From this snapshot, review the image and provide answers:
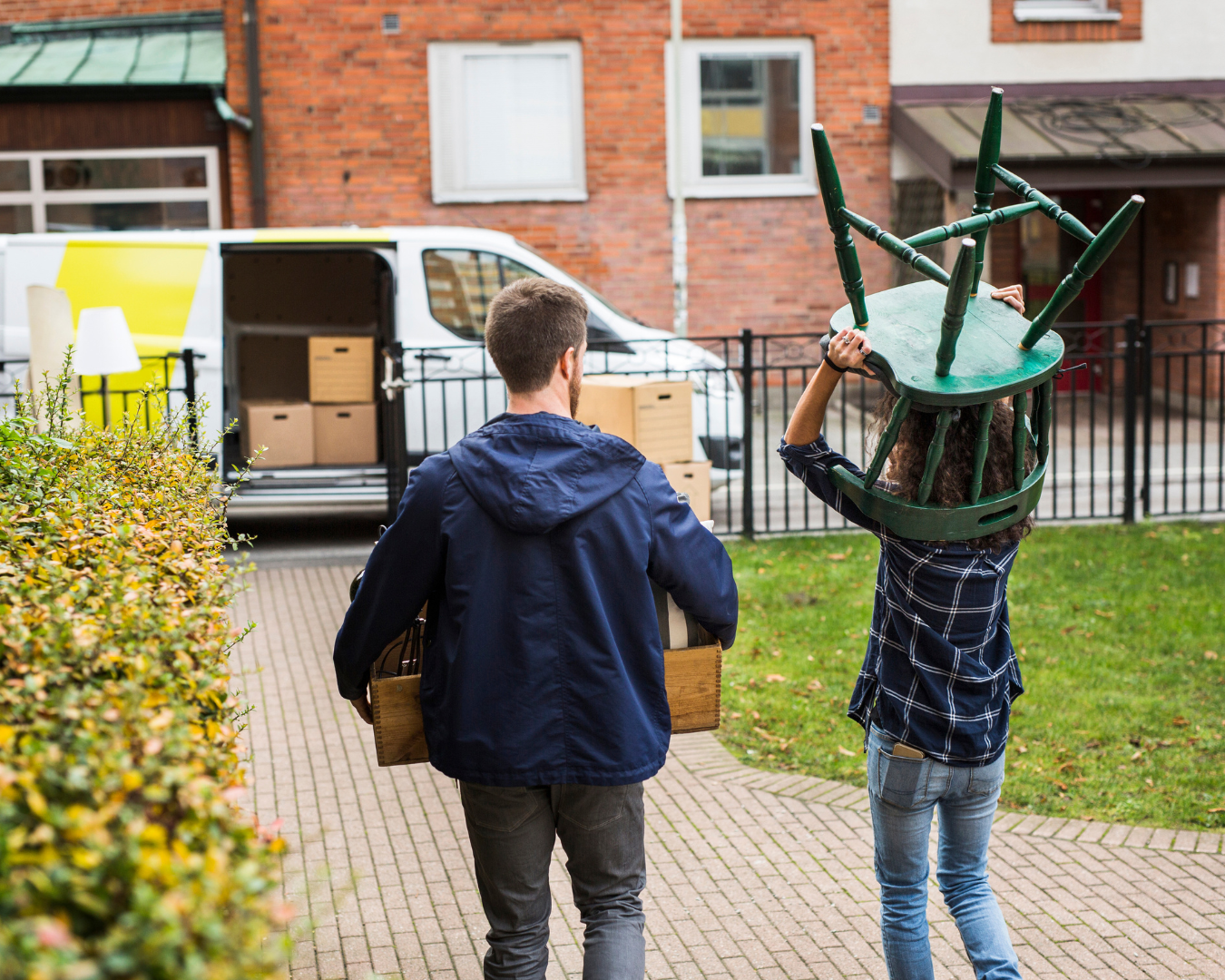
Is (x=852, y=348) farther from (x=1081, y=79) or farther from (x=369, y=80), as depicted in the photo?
(x=1081, y=79)

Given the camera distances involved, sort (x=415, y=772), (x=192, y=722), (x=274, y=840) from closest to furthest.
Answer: (x=274, y=840)
(x=192, y=722)
(x=415, y=772)

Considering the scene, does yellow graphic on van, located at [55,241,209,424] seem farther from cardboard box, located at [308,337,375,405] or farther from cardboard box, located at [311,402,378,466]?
cardboard box, located at [311,402,378,466]

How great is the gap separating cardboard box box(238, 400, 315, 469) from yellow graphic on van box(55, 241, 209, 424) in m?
0.84

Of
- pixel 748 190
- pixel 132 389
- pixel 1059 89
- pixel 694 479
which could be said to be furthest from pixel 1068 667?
pixel 1059 89

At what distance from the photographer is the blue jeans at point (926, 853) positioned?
306 cm

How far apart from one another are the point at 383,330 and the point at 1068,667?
6127 millimetres

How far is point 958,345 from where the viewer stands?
2848mm

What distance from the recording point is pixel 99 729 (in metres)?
1.62

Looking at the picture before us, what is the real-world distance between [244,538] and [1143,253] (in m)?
17.6

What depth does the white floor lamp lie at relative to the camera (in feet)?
26.5

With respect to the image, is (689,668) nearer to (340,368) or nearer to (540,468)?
(540,468)

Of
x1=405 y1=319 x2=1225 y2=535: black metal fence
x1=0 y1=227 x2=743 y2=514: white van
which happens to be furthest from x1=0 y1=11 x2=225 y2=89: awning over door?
x1=405 y1=319 x2=1225 y2=535: black metal fence

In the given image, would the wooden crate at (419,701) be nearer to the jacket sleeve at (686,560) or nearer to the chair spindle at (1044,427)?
the jacket sleeve at (686,560)

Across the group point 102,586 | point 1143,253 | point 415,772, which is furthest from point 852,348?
point 1143,253
